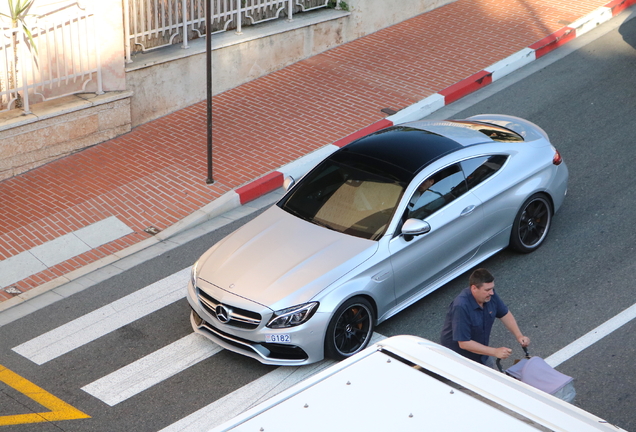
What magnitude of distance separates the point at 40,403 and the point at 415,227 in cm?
373

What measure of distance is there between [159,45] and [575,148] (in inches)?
271

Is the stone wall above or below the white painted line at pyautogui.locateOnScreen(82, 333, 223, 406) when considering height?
above

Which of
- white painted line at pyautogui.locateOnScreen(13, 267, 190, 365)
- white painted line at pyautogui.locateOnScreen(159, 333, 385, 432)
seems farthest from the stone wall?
white painted line at pyautogui.locateOnScreen(159, 333, 385, 432)

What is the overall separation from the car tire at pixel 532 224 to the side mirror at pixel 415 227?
157 cm

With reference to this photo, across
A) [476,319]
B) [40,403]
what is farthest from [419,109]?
[40,403]

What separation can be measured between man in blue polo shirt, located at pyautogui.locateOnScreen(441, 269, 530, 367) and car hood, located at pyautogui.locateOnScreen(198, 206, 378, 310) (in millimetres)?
1435

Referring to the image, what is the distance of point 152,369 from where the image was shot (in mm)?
7402

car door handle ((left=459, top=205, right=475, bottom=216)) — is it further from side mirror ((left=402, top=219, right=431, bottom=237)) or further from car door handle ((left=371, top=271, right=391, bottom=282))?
car door handle ((left=371, top=271, right=391, bottom=282))

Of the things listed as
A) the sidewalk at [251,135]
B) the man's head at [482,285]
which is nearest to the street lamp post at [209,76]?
the sidewalk at [251,135]

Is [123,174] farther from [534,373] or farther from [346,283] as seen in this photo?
[534,373]

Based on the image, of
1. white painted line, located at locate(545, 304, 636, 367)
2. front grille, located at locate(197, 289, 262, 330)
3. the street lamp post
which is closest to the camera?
front grille, located at locate(197, 289, 262, 330)

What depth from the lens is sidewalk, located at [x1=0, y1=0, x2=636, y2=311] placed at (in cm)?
984

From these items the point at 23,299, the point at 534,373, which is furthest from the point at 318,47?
the point at 534,373

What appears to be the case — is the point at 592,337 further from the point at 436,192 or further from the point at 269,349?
the point at 269,349
